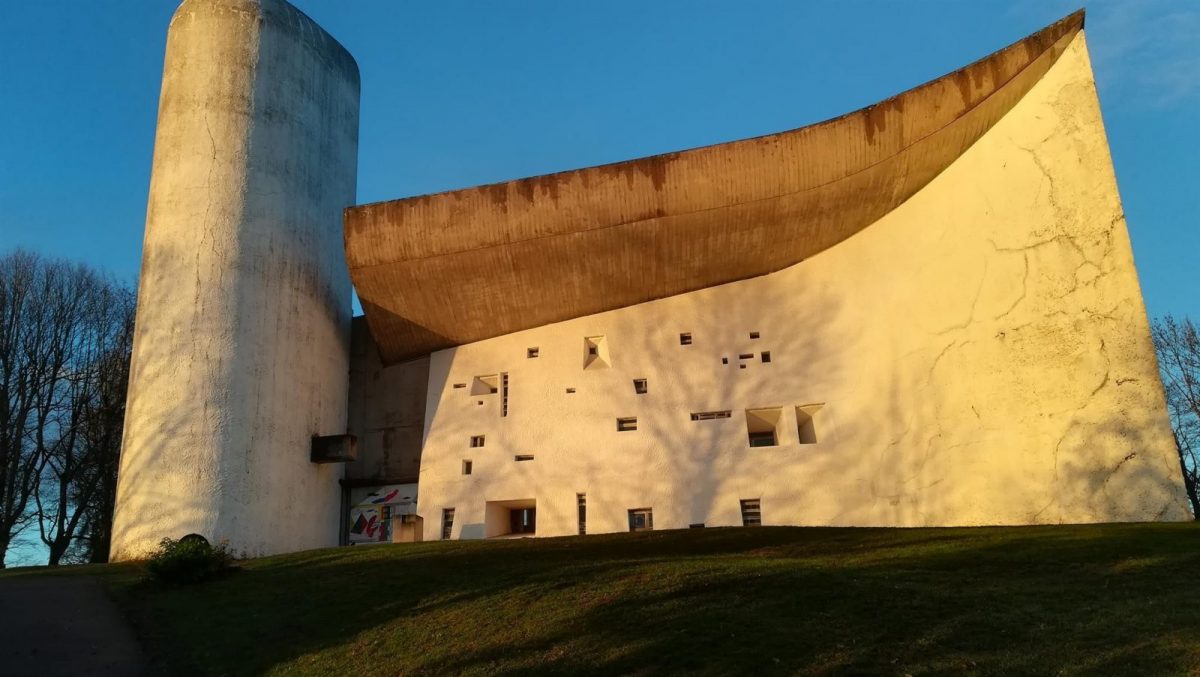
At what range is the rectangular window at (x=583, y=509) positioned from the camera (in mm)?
19172

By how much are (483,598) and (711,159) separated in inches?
427

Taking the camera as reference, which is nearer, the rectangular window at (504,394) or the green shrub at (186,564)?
the green shrub at (186,564)

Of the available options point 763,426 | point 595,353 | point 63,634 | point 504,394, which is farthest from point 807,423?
point 63,634

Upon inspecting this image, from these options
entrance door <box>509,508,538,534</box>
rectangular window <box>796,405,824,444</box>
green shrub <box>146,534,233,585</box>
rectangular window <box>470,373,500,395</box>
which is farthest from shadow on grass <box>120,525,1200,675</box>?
rectangular window <box>470,373,500,395</box>

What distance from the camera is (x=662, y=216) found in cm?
1903

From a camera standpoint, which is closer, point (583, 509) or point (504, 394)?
point (583, 509)

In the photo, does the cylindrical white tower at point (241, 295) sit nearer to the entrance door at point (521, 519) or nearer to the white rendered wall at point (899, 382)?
the white rendered wall at point (899, 382)

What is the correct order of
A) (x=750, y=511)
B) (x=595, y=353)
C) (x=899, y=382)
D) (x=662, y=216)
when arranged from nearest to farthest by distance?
(x=899, y=382), (x=750, y=511), (x=662, y=216), (x=595, y=353)

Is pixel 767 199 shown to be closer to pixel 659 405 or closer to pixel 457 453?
pixel 659 405

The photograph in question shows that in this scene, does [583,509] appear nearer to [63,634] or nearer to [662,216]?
[662,216]

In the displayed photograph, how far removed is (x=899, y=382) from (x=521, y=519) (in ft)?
30.6

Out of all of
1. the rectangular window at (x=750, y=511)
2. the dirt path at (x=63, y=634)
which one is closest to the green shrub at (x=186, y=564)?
the dirt path at (x=63, y=634)

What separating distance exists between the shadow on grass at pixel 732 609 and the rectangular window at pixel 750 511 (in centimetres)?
→ 374

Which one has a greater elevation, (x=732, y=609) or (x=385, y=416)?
(x=385, y=416)
